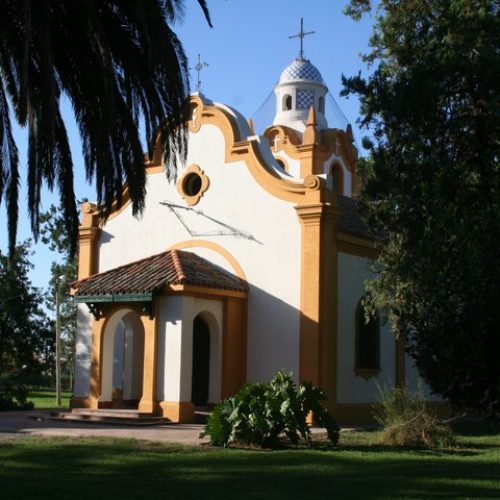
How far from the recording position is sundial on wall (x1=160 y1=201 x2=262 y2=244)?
888 inches

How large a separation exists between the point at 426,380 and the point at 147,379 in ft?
36.8

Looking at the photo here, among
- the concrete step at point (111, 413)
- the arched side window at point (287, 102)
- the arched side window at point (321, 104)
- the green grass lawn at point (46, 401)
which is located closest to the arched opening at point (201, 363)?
the concrete step at point (111, 413)

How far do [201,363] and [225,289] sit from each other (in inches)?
112

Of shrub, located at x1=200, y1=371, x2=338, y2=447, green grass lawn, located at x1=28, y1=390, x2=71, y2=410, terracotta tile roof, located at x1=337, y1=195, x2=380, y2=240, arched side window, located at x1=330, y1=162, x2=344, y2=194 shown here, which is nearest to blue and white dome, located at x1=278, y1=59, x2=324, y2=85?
arched side window, located at x1=330, y1=162, x2=344, y2=194

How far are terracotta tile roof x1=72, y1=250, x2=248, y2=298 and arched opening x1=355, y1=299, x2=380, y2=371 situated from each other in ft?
11.1

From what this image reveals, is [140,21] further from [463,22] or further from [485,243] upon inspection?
[463,22]

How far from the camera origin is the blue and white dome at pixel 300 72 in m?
30.8

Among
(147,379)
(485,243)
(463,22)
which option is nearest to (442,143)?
(463,22)

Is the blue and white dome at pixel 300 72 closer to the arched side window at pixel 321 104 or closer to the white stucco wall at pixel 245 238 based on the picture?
the arched side window at pixel 321 104

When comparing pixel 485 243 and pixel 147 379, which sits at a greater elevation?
pixel 485 243

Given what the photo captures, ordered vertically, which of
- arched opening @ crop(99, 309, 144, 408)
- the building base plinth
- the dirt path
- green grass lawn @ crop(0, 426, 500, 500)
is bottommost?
the dirt path

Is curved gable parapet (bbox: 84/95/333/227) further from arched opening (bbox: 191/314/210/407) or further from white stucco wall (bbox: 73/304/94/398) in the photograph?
arched opening (bbox: 191/314/210/407)

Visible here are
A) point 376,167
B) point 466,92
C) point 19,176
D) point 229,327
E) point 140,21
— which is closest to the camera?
point 140,21

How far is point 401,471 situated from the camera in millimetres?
12062
